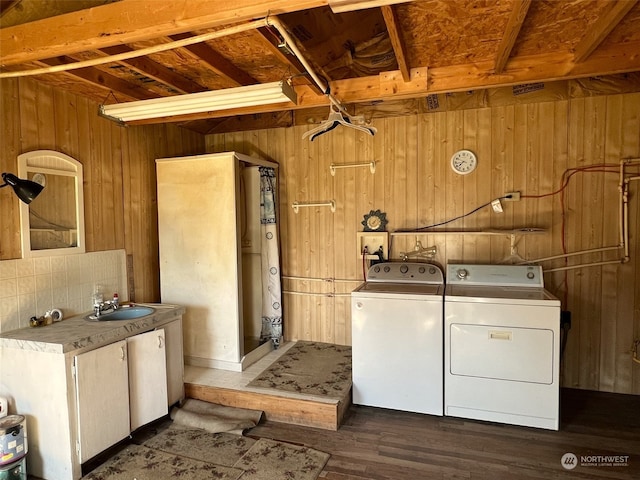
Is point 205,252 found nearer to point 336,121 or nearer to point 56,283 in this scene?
point 56,283

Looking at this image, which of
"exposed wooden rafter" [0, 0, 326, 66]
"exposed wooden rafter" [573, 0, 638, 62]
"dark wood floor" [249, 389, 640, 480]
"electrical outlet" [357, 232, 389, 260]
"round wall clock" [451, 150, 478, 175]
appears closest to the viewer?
"exposed wooden rafter" [0, 0, 326, 66]

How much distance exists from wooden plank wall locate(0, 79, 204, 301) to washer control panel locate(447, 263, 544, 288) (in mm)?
2851

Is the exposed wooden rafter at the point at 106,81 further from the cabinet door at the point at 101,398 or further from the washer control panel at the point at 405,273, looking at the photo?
the washer control panel at the point at 405,273

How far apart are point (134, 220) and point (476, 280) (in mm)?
3090

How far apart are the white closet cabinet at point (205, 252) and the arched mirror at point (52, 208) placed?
2.40 ft

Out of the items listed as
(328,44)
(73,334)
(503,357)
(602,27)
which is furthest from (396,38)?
(73,334)

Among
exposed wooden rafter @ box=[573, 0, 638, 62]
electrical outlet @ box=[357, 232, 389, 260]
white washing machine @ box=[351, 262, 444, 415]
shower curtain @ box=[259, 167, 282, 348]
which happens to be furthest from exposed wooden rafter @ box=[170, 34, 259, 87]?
exposed wooden rafter @ box=[573, 0, 638, 62]

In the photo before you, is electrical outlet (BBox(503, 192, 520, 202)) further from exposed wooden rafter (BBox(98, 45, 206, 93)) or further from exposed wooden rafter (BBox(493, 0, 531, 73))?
exposed wooden rafter (BBox(98, 45, 206, 93))

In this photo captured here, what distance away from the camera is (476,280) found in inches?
125

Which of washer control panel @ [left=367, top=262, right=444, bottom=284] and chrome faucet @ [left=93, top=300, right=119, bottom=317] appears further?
washer control panel @ [left=367, top=262, right=444, bottom=284]

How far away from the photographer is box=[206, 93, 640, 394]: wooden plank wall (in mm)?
3105

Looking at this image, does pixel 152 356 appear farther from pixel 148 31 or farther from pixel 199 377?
pixel 148 31

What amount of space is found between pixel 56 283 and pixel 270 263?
5.96 ft

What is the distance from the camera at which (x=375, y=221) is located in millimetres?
3689
